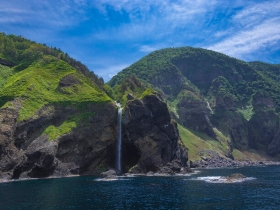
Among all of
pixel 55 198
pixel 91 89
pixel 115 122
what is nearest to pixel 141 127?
pixel 115 122

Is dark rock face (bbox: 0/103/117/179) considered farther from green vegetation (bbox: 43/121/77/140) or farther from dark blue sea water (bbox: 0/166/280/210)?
dark blue sea water (bbox: 0/166/280/210)

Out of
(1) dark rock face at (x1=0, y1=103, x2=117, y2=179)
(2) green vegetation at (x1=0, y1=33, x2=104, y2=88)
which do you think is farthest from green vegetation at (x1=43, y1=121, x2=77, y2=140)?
(2) green vegetation at (x1=0, y1=33, x2=104, y2=88)

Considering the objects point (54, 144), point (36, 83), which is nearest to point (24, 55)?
point (36, 83)

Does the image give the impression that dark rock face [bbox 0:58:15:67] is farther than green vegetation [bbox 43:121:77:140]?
Yes

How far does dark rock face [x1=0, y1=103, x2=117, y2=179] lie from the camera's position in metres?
94.8

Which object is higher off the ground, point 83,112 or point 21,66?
point 21,66

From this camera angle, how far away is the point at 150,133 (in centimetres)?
11700

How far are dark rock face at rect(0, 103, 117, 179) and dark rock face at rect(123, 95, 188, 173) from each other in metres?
8.17

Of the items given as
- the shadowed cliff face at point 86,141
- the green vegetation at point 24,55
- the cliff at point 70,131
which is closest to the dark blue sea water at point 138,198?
the shadowed cliff face at point 86,141

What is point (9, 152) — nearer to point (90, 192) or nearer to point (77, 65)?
point (90, 192)

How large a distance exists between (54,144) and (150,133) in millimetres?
37965

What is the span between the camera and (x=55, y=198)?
185ft

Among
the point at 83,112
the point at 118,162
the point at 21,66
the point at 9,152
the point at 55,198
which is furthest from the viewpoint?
the point at 21,66

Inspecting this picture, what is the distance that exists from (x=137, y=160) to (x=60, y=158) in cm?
3069
